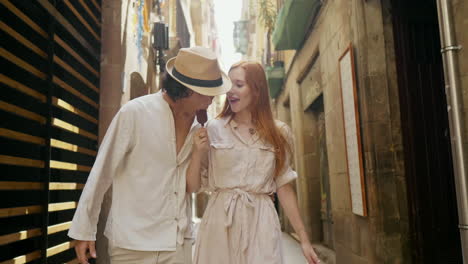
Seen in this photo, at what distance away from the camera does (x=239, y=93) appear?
8.98ft

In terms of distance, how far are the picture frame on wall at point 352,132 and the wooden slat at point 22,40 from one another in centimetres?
313

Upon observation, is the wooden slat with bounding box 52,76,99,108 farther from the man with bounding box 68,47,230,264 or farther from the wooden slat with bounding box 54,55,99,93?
the man with bounding box 68,47,230,264

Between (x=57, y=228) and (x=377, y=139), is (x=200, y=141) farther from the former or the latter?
(x=377, y=139)

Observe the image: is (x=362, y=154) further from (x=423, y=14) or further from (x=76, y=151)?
(x=76, y=151)

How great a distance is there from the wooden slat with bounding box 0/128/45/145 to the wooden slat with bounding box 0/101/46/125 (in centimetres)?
14

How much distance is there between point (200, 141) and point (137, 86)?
569 cm

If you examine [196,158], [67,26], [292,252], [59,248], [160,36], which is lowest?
[292,252]

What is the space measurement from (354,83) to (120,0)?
10.4 feet

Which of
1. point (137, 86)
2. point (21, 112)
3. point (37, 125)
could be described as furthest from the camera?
point (137, 86)

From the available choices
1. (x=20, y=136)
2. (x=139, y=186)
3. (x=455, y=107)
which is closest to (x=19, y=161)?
(x=20, y=136)

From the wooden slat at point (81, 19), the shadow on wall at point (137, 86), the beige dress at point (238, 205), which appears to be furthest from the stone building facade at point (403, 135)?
the shadow on wall at point (137, 86)

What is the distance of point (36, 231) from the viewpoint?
12.2ft

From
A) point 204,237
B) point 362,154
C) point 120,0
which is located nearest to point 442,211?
point 362,154

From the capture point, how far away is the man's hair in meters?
2.54
